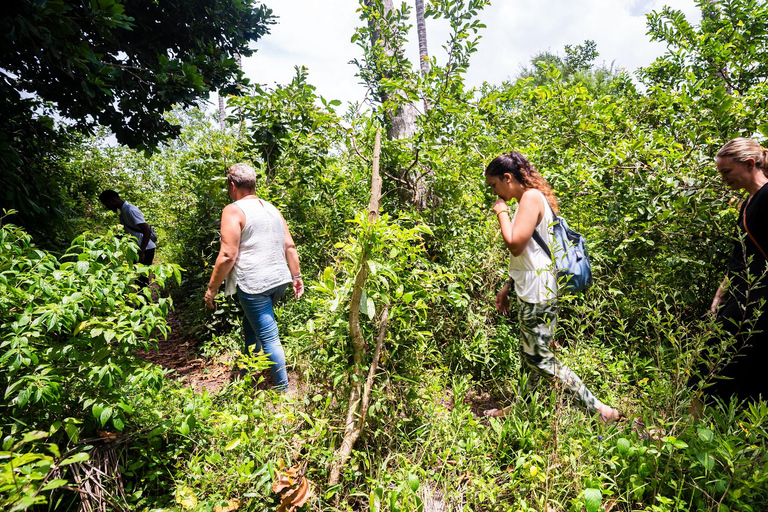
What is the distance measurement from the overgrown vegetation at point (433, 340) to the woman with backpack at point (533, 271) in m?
0.16

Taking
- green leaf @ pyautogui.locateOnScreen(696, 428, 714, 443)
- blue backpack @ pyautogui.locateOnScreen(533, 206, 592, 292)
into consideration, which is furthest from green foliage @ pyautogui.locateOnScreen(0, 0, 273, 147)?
green leaf @ pyautogui.locateOnScreen(696, 428, 714, 443)

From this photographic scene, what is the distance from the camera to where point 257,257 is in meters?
2.77

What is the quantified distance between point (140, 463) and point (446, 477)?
159 cm

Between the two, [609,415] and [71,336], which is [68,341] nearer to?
[71,336]

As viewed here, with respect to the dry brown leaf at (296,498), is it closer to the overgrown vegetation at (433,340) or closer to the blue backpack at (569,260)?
the overgrown vegetation at (433,340)

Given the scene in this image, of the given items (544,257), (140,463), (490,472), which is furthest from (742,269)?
(140,463)

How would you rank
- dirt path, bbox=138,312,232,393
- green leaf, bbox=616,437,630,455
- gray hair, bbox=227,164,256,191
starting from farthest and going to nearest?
dirt path, bbox=138,312,232,393 < gray hair, bbox=227,164,256,191 < green leaf, bbox=616,437,630,455

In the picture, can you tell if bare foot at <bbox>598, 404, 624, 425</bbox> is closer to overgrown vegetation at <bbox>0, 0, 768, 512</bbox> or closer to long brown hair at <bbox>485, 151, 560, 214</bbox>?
overgrown vegetation at <bbox>0, 0, 768, 512</bbox>

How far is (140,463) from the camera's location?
188cm

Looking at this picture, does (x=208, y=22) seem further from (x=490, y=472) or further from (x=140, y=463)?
(x=490, y=472)

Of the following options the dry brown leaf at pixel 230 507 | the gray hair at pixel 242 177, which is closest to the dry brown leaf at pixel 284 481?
the dry brown leaf at pixel 230 507

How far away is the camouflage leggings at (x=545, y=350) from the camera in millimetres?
2209

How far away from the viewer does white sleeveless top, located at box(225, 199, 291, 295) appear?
2729 millimetres

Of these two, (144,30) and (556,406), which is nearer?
(556,406)
